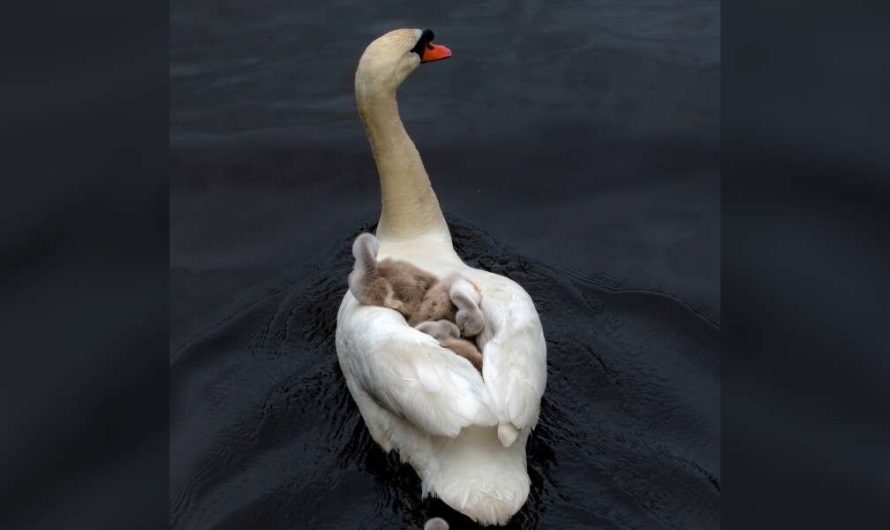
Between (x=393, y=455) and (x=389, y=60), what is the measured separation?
227cm

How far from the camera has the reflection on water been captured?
21.3 feet

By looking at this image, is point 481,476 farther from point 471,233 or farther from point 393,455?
point 471,233

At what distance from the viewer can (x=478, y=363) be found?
6.41m

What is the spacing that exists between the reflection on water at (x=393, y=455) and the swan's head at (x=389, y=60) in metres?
1.38

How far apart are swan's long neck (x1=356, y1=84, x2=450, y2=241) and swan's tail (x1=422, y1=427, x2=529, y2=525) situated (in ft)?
6.24

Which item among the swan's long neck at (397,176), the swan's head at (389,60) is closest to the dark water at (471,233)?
the swan's long neck at (397,176)

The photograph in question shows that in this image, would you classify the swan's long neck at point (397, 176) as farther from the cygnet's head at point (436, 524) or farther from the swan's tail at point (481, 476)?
the cygnet's head at point (436, 524)

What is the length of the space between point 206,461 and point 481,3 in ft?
17.2

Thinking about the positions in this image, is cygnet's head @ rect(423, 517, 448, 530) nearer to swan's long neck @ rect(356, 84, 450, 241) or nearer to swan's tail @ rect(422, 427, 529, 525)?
swan's tail @ rect(422, 427, 529, 525)

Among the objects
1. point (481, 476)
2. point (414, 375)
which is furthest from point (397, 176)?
point (481, 476)

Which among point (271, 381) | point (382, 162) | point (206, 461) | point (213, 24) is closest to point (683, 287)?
point (382, 162)

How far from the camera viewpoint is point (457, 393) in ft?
19.6

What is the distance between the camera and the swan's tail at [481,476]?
5.95 m

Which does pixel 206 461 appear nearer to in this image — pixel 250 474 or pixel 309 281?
pixel 250 474
